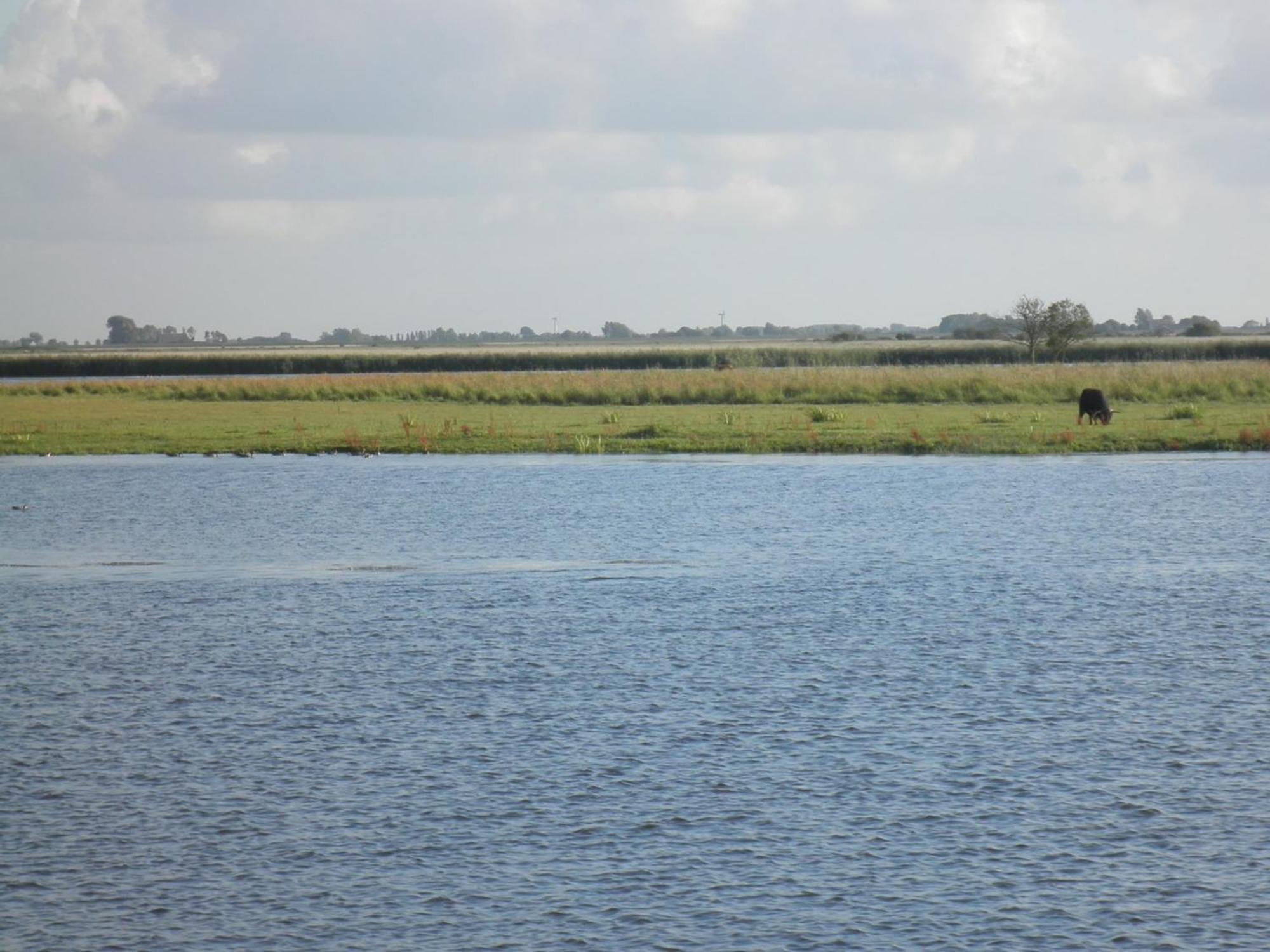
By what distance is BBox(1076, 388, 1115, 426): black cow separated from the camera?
156 ft

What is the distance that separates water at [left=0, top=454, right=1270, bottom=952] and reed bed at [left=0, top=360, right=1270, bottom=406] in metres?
32.0

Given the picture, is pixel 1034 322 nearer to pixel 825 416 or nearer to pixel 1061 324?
pixel 1061 324

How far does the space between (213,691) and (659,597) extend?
6.79 meters

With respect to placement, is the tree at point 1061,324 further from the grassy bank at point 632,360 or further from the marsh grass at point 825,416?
the marsh grass at point 825,416

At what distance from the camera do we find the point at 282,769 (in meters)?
13.3

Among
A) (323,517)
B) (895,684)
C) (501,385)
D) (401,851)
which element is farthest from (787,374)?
(401,851)

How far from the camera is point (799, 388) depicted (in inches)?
2472

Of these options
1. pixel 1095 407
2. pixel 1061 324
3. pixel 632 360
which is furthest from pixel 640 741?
pixel 632 360

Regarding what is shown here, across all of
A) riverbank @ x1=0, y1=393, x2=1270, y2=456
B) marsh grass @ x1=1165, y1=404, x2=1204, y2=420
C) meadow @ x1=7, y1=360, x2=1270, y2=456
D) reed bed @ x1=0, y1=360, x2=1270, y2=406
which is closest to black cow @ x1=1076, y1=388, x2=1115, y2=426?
meadow @ x1=7, y1=360, x2=1270, y2=456

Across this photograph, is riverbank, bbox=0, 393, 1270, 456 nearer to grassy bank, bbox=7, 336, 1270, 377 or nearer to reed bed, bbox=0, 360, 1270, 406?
reed bed, bbox=0, 360, 1270, 406

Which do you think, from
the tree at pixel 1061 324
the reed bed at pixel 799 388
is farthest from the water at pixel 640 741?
the tree at pixel 1061 324

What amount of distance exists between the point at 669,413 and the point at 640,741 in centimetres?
4294

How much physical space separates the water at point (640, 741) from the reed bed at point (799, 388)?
105 feet

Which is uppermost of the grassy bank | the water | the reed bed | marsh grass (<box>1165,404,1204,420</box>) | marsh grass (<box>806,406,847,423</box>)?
the grassy bank
